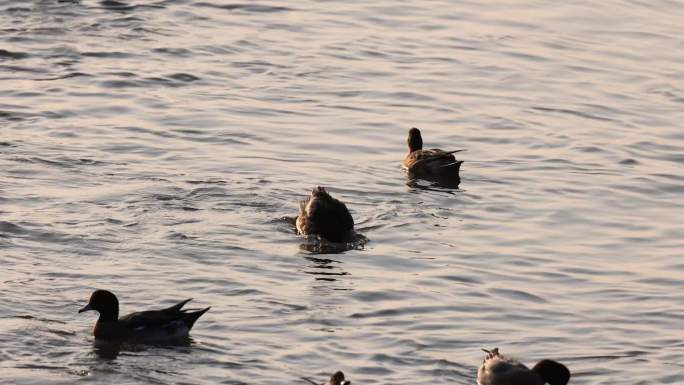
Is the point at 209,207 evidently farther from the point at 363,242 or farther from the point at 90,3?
the point at 90,3

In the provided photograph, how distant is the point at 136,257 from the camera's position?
19.2m

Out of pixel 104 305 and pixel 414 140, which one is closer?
pixel 104 305

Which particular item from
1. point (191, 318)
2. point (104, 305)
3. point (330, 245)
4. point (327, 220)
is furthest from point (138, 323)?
point (330, 245)

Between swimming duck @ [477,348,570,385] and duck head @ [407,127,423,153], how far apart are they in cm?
1024

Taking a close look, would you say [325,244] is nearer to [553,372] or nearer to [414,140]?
[414,140]

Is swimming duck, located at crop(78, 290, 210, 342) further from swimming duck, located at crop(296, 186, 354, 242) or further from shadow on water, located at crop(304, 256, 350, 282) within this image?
swimming duck, located at crop(296, 186, 354, 242)

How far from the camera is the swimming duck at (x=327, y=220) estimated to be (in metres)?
20.9

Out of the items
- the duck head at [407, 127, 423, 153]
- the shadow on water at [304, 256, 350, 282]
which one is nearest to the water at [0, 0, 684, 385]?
the shadow on water at [304, 256, 350, 282]

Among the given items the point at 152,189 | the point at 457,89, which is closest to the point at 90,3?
the point at 457,89

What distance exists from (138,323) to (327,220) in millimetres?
4869

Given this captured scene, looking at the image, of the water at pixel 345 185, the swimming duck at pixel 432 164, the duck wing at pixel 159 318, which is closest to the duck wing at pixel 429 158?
the swimming duck at pixel 432 164

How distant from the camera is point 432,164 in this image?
24562 millimetres

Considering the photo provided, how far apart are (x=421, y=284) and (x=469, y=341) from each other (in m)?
2.09

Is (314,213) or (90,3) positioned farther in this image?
(90,3)
